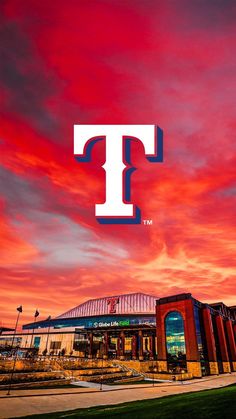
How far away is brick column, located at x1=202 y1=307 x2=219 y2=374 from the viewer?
5409 centimetres

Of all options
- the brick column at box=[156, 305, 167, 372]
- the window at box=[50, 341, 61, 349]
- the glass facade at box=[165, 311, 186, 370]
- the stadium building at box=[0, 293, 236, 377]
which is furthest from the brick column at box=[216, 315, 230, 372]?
the window at box=[50, 341, 61, 349]

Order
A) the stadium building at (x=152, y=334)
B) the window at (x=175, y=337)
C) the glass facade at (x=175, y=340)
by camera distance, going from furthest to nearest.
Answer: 1. the stadium building at (x=152, y=334)
2. the window at (x=175, y=337)
3. the glass facade at (x=175, y=340)

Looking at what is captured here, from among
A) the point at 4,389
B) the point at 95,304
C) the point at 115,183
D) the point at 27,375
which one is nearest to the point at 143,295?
the point at 95,304

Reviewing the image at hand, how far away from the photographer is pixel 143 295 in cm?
11488

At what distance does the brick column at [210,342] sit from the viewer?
5409 centimetres

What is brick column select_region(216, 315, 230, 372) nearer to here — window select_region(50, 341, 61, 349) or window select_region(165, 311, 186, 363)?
window select_region(165, 311, 186, 363)

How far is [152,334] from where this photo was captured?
8356 cm

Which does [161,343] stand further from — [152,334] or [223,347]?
[152,334]

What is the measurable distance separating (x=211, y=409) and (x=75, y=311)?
123 metres

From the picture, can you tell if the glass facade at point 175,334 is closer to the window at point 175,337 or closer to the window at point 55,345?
the window at point 175,337

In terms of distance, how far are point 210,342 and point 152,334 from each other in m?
31.4

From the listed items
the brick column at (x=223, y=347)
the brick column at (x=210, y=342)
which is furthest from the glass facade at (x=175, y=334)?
the brick column at (x=223, y=347)

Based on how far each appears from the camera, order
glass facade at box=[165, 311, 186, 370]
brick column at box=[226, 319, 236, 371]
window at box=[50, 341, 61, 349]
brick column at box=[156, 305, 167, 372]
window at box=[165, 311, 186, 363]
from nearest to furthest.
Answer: glass facade at box=[165, 311, 186, 370] → window at box=[165, 311, 186, 363] → brick column at box=[156, 305, 167, 372] → brick column at box=[226, 319, 236, 371] → window at box=[50, 341, 61, 349]

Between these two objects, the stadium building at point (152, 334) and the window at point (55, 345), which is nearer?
the stadium building at point (152, 334)
